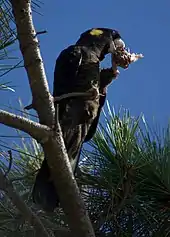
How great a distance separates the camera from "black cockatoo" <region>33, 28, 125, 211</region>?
1.06m

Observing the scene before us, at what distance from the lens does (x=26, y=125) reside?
31.9 inches

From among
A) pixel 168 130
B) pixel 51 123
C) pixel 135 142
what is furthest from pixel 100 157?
pixel 51 123

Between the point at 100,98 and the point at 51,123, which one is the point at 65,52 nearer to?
the point at 100,98

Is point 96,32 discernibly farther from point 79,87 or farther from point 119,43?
point 79,87

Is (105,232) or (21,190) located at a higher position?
(21,190)

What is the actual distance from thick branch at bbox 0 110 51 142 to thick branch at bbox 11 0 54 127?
0.11ft

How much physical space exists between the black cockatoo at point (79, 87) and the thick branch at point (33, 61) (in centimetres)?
19

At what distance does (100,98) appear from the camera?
121cm

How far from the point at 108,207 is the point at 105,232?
6cm

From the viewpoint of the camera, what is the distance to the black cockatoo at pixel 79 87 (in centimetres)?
106

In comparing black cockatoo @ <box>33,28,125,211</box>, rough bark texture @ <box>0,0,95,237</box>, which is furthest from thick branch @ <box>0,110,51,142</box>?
black cockatoo @ <box>33,28,125,211</box>

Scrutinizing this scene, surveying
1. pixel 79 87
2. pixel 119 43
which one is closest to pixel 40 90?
pixel 79 87

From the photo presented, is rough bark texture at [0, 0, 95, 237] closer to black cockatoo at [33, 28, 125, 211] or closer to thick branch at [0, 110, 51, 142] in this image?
thick branch at [0, 110, 51, 142]

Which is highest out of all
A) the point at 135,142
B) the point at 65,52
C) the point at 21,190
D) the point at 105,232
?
the point at 65,52
